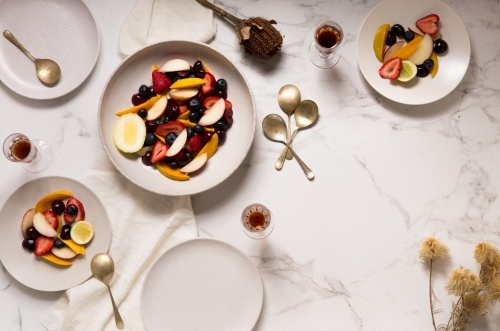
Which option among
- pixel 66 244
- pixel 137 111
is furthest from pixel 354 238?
pixel 66 244

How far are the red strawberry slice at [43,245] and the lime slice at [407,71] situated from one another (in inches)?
52.8

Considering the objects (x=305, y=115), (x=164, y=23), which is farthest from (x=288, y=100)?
(x=164, y=23)

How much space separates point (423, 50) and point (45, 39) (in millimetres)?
1354

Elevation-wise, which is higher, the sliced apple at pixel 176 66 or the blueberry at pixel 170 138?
the sliced apple at pixel 176 66

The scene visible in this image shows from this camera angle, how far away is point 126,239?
6.08 feet

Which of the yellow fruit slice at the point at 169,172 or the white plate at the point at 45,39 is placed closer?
the yellow fruit slice at the point at 169,172

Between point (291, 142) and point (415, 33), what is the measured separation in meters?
0.59

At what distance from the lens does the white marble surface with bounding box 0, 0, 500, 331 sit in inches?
73.7

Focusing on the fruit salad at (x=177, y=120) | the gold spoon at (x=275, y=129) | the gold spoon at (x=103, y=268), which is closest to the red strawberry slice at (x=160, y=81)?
the fruit salad at (x=177, y=120)

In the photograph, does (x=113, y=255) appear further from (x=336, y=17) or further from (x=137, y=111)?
(x=336, y=17)

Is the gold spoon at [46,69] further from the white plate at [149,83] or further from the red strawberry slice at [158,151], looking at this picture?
the red strawberry slice at [158,151]

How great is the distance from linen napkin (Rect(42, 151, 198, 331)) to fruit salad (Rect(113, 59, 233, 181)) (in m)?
0.12

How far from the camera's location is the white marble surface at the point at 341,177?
6.15 feet

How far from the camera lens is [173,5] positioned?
6.26ft
